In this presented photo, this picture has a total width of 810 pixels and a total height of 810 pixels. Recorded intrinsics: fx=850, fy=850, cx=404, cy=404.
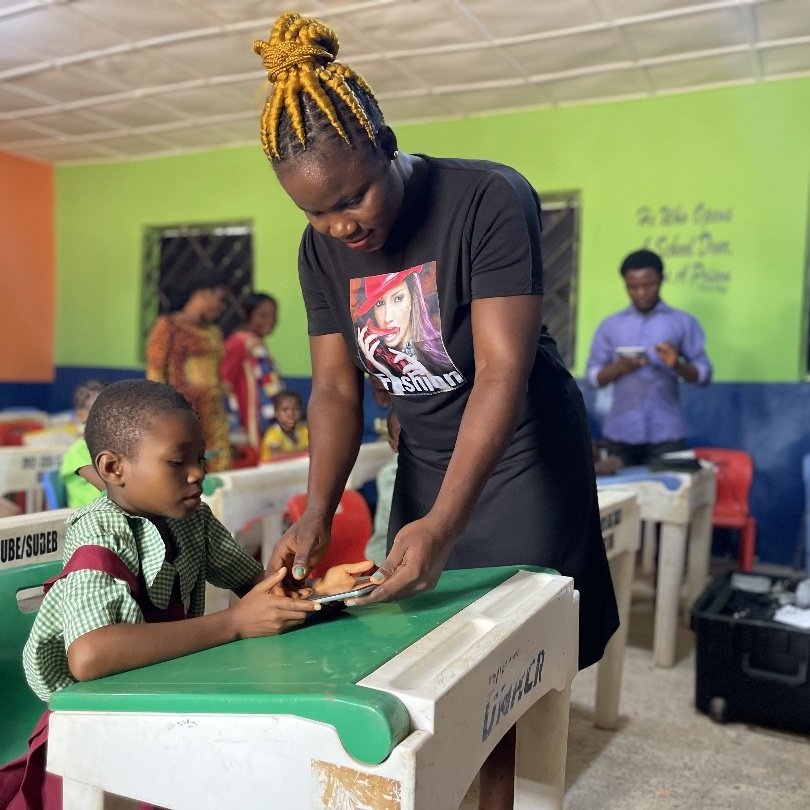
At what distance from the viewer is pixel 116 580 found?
1.03m

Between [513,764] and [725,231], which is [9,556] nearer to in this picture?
[513,764]

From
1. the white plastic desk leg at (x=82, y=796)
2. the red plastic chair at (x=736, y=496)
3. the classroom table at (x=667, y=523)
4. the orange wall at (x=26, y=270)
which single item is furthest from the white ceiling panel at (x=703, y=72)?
the orange wall at (x=26, y=270)

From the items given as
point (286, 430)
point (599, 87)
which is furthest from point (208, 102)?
point (286, 430)

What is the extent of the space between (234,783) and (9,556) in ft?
2.76

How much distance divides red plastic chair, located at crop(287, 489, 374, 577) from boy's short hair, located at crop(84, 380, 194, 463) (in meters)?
0.78

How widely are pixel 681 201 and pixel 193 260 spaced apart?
12.1 feet

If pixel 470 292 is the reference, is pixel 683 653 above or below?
below

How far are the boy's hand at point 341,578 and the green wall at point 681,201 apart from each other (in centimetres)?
427

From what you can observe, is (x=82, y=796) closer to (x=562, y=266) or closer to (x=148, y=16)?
(x=148, y=16)

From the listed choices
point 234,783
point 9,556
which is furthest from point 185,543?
point 234,783

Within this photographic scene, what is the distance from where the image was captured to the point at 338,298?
1394 millimetres

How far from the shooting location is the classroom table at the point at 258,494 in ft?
7.12

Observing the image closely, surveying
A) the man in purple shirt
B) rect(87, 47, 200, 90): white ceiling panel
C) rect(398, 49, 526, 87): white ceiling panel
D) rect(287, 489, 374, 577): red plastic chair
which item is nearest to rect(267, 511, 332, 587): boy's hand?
rect(287, 489, 374, 577): red plastic chair

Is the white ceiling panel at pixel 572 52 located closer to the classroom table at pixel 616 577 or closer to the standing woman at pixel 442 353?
the classroom table at pixel 616 577
